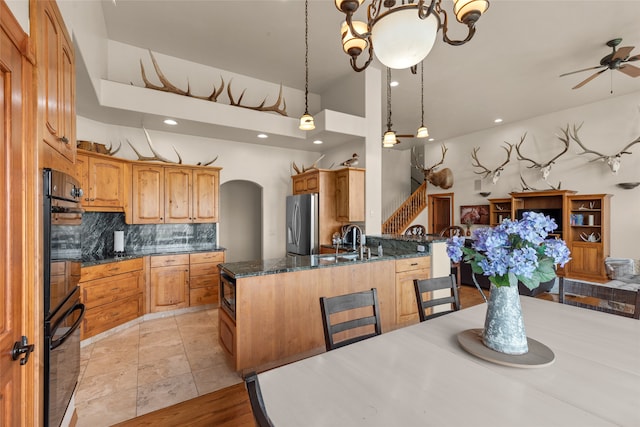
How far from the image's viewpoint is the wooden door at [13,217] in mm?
992

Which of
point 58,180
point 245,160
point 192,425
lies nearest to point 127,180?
point 245,160

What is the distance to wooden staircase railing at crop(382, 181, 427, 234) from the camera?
954 centimetres

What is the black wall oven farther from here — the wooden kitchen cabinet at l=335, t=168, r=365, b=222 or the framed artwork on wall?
the framed artwork on wall

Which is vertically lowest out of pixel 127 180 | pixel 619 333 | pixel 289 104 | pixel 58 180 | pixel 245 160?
pixel 619 333

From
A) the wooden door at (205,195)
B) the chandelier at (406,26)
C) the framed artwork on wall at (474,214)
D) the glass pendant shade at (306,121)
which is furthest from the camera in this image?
the framed artwork on wall at (474,214)

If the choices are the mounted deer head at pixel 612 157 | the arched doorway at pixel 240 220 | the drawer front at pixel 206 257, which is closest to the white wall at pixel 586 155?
the mounted deer head at pixel 612 157

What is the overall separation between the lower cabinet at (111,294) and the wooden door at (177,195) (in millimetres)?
810

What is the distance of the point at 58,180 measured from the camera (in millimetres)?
1409

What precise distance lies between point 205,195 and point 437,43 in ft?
13.8

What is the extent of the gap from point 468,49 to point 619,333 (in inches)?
168

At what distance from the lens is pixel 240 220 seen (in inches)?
263

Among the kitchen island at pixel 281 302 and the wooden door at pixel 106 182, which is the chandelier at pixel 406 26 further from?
the wooden door at pixel 106 182

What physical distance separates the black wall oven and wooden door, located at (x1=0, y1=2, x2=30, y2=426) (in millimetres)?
134

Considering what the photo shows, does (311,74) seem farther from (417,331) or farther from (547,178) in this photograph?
(547,178)
